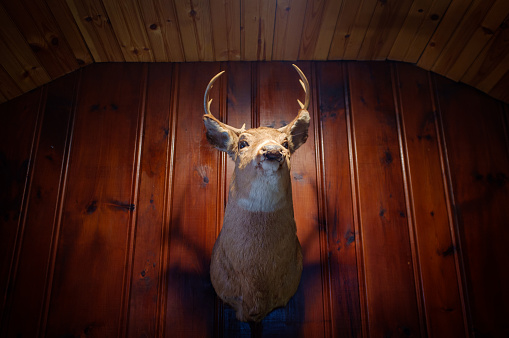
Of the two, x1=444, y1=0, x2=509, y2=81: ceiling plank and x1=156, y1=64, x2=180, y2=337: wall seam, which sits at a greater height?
x1=444, y1=0, x2=509, y2=81: ceiling plank

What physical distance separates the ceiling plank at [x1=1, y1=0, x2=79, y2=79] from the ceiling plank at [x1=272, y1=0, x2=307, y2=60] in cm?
148

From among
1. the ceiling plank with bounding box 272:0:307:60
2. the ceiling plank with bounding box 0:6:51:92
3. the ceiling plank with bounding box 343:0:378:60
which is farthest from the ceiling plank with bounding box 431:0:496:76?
the ceiling plank with bounding box 0:6:51:92

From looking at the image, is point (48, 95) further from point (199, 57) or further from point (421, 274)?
point (421, 274)

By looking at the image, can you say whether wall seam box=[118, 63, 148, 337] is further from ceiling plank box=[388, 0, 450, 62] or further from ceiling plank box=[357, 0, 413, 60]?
ceiling plank box=[388, 0, 450, 62]

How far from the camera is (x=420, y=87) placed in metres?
2.49

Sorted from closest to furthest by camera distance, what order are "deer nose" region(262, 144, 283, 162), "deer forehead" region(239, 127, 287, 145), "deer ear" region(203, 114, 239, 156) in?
1. "deer nose" region(262, 144, 283, 162)
2. "deer forehead" region(239, 127, 287, 145)
3. "deer ear" region(203, 114, 239, 156)

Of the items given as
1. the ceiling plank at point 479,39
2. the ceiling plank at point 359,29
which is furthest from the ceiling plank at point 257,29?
the ceiling plank at point 479,39

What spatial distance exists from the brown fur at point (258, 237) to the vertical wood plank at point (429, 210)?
958 millimetres

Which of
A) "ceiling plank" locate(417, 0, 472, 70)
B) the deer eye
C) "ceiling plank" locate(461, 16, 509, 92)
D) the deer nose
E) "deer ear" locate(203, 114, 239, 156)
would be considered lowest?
the deer nose

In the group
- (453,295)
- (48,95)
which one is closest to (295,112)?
(453,295)

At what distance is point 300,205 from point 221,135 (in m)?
0.74

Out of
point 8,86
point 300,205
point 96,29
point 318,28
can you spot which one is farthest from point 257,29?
point 8,86

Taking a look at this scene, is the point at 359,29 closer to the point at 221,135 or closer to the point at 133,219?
the point at 221,135

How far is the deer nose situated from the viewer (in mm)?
1514
